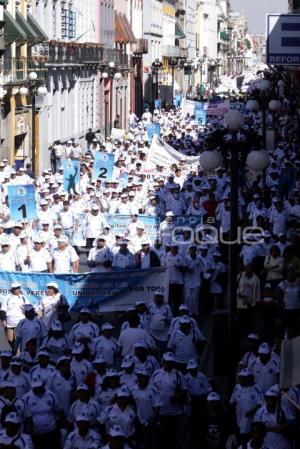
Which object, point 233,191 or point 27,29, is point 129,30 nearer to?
point 27,29

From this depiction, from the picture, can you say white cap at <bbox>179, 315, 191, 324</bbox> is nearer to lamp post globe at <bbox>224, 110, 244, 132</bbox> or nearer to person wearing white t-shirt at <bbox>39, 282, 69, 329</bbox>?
person wearing white t-shirt at <bbox>39, 282, 69, 329</bbox>

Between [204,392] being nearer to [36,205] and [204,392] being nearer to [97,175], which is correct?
[36,205]

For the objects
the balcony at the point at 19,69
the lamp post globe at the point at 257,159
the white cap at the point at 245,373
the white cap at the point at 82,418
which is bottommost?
the white cap at the point at 82,418

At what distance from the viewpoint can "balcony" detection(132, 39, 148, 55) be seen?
7969 centimetres

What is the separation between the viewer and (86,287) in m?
17.0

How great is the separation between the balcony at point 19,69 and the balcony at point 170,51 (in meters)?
57.4

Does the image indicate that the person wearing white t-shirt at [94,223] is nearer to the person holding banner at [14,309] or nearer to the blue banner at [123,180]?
the blue banner at [123,180]

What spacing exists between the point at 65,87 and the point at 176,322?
3864 cm

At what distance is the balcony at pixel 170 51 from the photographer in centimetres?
10175

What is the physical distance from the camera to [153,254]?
66.3ft

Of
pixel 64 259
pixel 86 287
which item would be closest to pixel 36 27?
pixel 64 259

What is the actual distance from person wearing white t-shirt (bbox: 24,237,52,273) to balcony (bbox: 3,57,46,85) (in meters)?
20.8

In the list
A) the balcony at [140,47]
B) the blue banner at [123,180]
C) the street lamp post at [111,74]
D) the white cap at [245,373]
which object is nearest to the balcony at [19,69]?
the blue banner at [123,180]

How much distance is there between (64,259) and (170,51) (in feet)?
286
